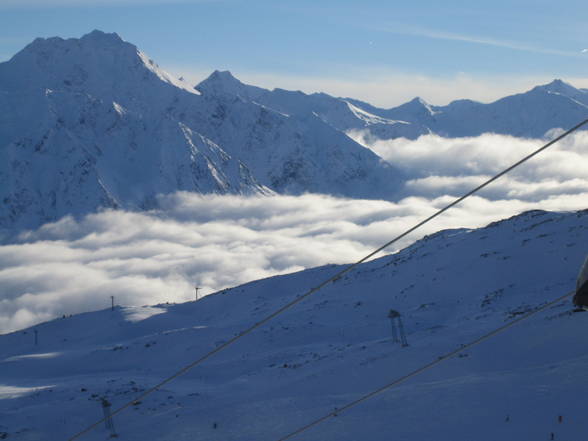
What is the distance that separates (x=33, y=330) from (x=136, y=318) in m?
15.1

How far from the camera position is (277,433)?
1027 inches

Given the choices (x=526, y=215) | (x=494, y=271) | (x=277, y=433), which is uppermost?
(x=526, y=215)

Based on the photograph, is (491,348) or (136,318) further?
(136,318)

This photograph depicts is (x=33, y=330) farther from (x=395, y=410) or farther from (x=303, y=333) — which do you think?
(x=395, y=410)

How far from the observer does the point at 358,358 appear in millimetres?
38844

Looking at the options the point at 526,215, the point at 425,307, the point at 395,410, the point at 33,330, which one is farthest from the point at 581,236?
the point at 33,330

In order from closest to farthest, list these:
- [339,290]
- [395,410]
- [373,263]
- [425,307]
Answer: [395,410]
[425,307]
[339,290]
[373,263]

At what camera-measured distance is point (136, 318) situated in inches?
3524

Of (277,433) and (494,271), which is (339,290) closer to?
(494,271)

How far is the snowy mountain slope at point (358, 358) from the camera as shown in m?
24.0

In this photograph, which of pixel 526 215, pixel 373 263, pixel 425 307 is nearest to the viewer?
pixel 425 307

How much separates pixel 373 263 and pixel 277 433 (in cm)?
7209

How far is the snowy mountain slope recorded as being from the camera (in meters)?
24.0

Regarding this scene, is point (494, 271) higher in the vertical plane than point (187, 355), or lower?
higher
